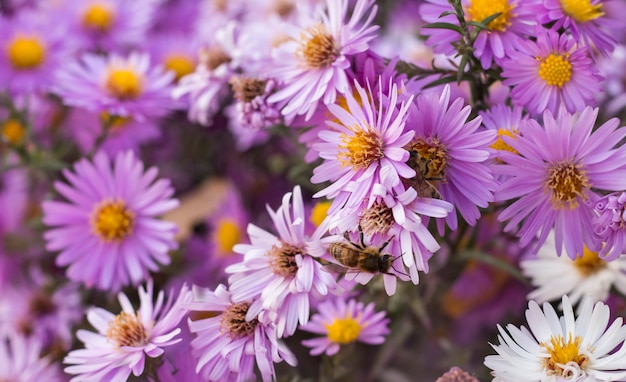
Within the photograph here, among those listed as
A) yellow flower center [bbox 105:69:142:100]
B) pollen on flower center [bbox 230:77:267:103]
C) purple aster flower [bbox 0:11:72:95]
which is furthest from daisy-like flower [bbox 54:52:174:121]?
pollen on flower center [bbox 230:77:267:103]

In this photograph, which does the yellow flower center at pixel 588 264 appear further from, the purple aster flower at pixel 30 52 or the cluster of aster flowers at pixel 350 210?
the purple aster flower at pixel 30 52

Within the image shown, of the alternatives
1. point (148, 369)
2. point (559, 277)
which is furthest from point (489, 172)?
point (148, 369)

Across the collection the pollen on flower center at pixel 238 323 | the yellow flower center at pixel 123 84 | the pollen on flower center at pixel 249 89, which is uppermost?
the yellow flower center at pixel 123 84

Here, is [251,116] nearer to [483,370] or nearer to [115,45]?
[483,370]

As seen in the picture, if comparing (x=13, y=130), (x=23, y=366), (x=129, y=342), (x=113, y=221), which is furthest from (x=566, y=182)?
(x=13, y=130)

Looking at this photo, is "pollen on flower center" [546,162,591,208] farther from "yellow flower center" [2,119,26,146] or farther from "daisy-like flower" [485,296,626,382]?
"yellow flower center" [2,119,26,146]

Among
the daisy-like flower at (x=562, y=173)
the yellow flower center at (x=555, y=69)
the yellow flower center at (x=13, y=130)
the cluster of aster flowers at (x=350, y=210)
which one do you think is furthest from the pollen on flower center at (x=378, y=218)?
the yellow flower center at (x=13, y=130)

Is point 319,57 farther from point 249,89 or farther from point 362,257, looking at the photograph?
point 362,257
